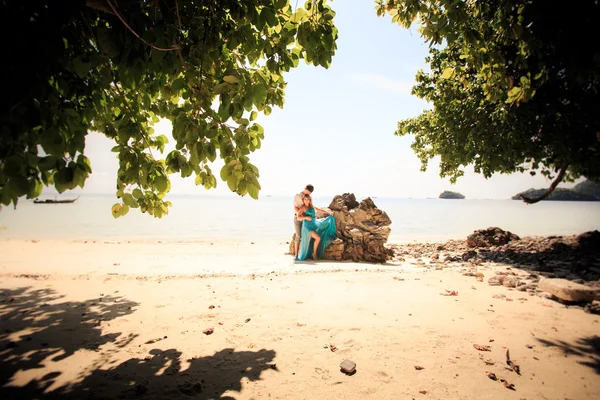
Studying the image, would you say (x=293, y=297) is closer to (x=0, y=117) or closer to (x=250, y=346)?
(x=250, y=346)

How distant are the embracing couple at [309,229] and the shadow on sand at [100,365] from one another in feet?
23.6

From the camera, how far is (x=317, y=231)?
36.4 ft

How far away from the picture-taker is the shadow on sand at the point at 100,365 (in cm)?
264

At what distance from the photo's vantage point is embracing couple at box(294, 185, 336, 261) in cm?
1088

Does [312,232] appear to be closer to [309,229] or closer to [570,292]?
[309,229]

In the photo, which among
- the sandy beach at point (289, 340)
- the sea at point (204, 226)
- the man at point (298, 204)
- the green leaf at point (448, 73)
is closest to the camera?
the sandy beach at point (289, 340)

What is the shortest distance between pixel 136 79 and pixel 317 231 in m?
9.21

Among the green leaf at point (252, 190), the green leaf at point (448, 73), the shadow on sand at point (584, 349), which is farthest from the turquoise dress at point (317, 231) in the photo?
the green leaf at point (252, 190)

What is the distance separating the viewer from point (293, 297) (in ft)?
17.5

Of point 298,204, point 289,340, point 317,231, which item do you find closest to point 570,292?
point 289,340

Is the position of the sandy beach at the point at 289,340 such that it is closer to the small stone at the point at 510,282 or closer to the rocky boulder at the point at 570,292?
the rocky boulder at the point at 570,292

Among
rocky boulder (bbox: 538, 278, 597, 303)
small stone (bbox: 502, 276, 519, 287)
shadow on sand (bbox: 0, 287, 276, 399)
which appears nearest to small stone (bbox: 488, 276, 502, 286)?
small stone (bbox: 502, 276, 519, 287)

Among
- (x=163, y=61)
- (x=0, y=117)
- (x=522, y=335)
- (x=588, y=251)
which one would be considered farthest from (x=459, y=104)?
(x=0, y=117)

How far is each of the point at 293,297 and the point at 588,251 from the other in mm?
11285
